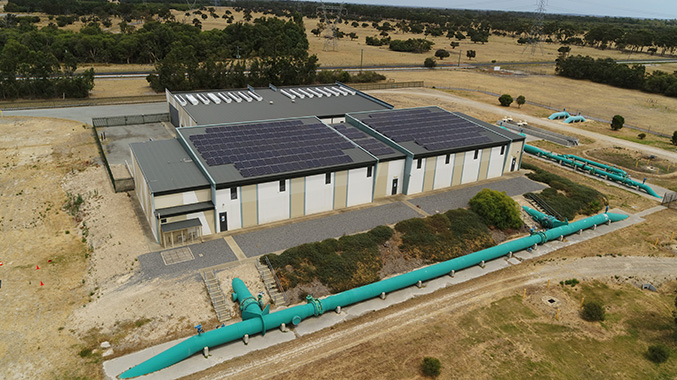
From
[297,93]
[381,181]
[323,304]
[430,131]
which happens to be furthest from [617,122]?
[323,304]

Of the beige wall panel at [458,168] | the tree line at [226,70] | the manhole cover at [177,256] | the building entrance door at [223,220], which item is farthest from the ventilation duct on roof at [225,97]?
the beige wall panel at [458,168]

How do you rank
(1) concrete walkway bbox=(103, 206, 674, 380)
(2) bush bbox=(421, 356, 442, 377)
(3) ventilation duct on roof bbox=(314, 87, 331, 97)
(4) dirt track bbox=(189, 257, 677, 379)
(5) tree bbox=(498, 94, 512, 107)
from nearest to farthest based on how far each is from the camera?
(1) concrete walkway bbox=(103, 206, 674, 380)
(2) bush bbox=(421, 356, 442, 377)
(4) dirt track bbox=(189, 257, 677, 379)
(3) ventilation duct on roof bbox=(314, 87, 331, 97)
(5) tree bbox=(498, 94, 512, 107)

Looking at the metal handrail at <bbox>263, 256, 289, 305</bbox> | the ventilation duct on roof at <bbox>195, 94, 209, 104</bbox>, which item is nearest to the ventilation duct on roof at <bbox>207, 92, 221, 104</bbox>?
the ventilation duct on roof at <bbox>195, 94, 209, 104</bbox>

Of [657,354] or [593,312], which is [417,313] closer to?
[593,312]

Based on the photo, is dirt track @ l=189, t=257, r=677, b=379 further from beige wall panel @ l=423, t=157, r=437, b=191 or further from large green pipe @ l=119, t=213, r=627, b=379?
beige wall panel @ l=423, t=157, r=437, b=191

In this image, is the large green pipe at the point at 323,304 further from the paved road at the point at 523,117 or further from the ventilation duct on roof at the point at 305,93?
the ventilation duct on roof at the point at 305,93

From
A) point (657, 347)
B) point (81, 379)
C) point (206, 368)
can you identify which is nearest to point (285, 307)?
point (206, 368)
